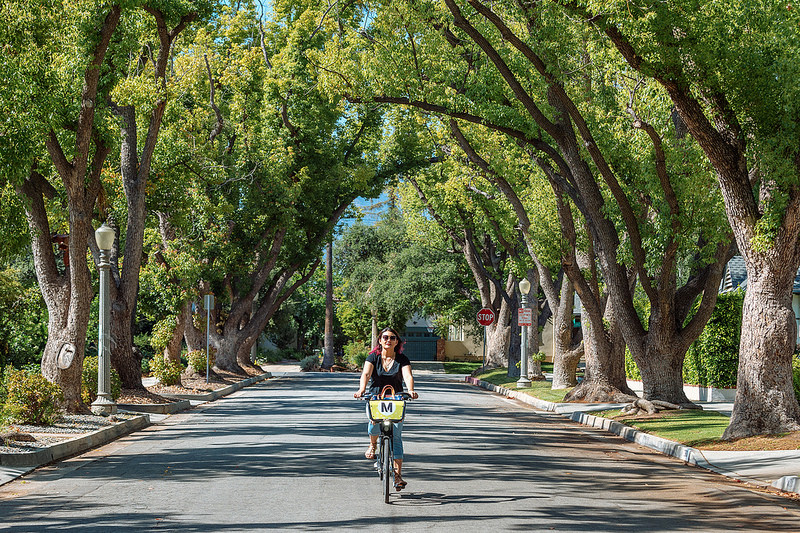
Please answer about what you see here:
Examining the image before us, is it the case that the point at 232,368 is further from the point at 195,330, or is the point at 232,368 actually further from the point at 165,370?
the point at 165,370

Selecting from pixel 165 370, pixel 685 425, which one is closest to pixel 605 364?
pixel 685 425

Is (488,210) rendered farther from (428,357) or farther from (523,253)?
(428,357)

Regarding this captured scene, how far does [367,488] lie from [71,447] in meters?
6.04

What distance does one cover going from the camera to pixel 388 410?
34.8 ft

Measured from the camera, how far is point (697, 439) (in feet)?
53.4

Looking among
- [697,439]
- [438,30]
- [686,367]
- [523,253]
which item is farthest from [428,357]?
[697,439]

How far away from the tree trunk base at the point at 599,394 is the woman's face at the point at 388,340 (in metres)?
15.7

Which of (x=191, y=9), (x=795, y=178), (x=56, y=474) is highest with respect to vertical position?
(x=191, y=9)

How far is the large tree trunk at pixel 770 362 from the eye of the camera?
50.6 ft

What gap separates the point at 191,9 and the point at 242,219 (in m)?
17.3

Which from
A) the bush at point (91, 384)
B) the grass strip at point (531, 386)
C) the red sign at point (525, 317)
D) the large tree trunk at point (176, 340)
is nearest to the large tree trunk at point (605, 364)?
the grass strip at point (531, 386)

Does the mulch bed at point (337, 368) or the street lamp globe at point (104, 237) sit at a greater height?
the street lamp globe at point (104, 237)

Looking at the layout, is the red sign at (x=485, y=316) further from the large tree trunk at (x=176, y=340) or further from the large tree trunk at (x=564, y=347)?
the large tree trunk at (x=176, y=340)

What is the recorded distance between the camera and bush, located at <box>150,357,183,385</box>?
29.5 meters
